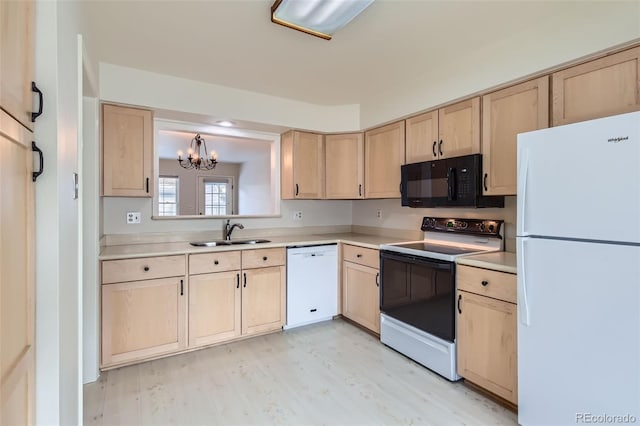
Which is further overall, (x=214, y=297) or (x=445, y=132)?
(x=214, y=297)

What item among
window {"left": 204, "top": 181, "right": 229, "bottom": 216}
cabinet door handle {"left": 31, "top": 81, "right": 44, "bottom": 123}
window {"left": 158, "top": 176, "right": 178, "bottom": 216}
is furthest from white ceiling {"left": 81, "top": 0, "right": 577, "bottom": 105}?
window {"left": 204, "top": 181, "right": 229, "bottom": 216}

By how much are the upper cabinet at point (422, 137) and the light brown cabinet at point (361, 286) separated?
981mm

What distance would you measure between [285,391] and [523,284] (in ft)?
5.38

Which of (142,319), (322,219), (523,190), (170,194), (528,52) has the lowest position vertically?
(142,319)

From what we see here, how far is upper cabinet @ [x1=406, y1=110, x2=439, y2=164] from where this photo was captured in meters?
2.76

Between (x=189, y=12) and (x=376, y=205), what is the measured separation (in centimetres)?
268

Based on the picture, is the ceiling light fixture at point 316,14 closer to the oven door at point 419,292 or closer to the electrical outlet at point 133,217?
the oven door at point 419,292

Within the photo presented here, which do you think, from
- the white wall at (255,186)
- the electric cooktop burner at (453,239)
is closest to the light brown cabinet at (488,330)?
the electric cooktop burner at (453,239)

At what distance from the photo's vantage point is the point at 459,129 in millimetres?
2547

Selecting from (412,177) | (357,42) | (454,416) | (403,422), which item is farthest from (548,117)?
(403,422)

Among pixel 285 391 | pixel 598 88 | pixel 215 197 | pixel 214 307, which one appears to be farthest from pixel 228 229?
pixel 215 197

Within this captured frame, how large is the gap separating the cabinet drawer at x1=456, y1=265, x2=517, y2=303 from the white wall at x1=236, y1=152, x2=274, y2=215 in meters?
4.09

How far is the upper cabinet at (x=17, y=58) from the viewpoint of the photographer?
2.81 ft

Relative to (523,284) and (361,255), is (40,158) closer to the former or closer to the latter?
(523,284)
